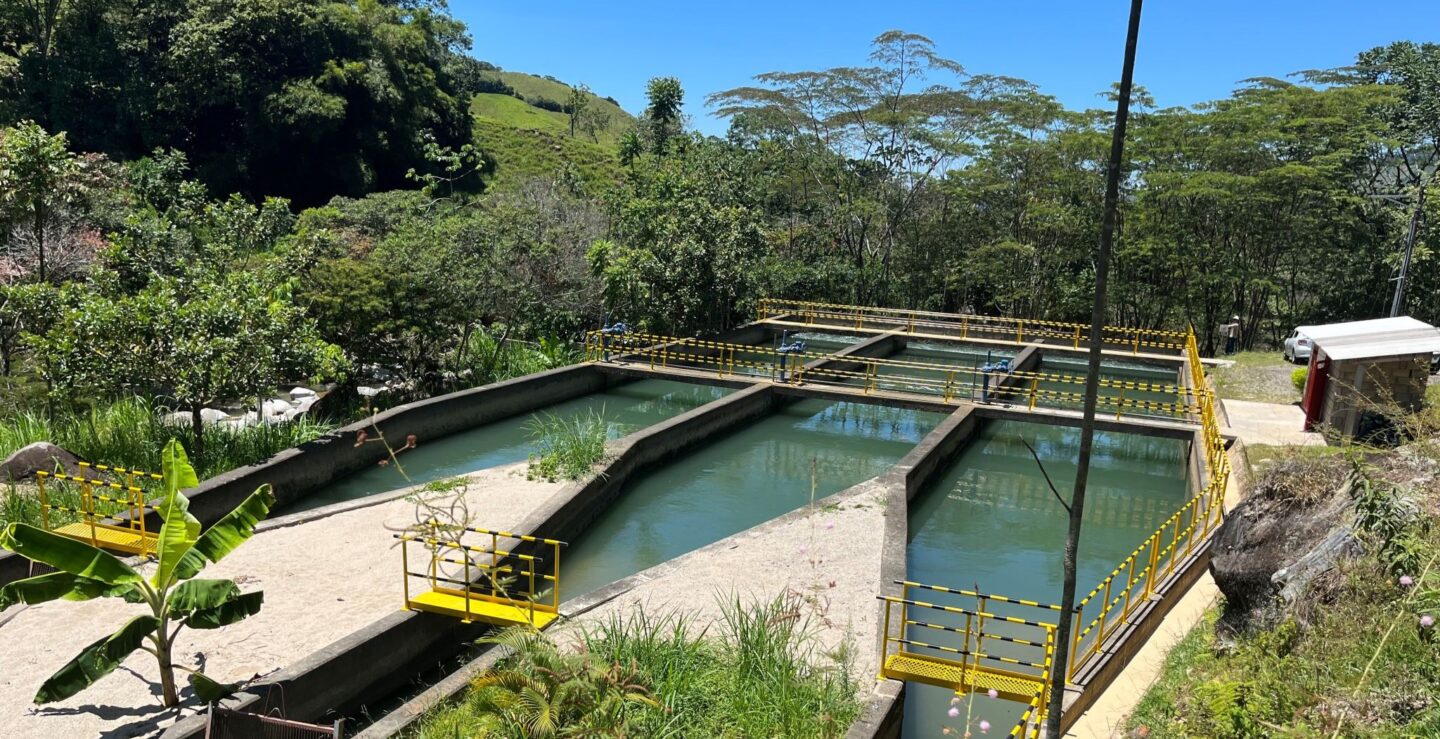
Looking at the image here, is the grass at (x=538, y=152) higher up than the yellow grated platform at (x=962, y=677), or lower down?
higher up

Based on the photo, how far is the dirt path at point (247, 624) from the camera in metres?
6.66

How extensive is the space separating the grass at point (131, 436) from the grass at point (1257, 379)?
18130 millimetres

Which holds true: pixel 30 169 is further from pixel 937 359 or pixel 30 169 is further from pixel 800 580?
pixel 937 359

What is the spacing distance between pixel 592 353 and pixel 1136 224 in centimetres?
1753

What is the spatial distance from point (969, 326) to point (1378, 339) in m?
14.8

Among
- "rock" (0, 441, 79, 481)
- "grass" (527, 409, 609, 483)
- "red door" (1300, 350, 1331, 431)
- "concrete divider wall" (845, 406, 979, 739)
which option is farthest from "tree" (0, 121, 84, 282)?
"red door" (1300, 350, 1331, 431)

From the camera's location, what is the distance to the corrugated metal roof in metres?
12.8

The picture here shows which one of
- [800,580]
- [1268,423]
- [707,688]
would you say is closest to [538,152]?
[1268,423]

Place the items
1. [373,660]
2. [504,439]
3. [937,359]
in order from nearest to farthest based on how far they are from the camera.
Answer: [373,660], [504,439], [937,359]

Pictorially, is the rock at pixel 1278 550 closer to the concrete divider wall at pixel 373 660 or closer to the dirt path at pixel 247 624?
the concrete divider wall at pixel 373 660

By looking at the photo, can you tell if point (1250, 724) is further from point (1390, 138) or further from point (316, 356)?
point (1390, 138)

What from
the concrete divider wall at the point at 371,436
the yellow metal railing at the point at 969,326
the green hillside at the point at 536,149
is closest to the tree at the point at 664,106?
the green hillside at the point at 536,149

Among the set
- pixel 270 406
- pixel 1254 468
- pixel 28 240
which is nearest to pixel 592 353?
pixel 270 406

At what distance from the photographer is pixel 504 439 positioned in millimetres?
16875
